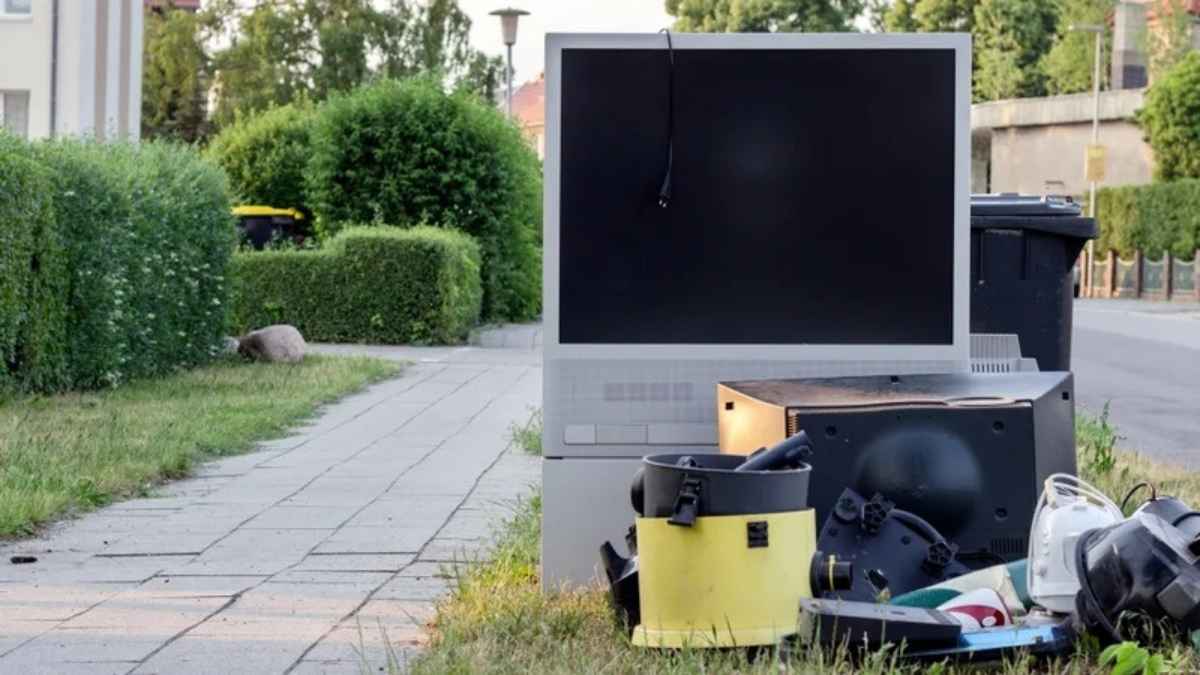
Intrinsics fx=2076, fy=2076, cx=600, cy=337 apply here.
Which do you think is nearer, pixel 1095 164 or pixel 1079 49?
pixel 1095 164

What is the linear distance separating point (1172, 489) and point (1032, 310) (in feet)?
3.86

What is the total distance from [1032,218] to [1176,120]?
53089mm

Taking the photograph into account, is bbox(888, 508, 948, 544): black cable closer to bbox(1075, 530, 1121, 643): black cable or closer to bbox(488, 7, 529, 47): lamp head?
bbox(1075, 530, 1121, 643): black cable

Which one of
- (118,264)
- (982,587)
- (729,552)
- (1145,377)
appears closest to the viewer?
(729,552)

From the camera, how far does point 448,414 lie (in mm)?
16359

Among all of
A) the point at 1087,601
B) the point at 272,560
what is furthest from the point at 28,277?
the point at 1087,601

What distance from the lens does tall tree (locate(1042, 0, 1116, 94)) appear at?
77312 mm

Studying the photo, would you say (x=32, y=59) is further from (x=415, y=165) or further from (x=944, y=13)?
(x=944, y=13)

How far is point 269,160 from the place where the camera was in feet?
135

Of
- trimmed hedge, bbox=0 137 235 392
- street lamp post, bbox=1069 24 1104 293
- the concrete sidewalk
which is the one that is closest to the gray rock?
trimmed hedge, bbox=0 137 235 392

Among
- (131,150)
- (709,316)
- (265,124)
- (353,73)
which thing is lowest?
(709,316)

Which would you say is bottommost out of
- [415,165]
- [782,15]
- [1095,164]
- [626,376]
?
[626,376]

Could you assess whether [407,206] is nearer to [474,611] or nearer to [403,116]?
[403,116]


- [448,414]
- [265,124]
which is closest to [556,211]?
[448,414]
